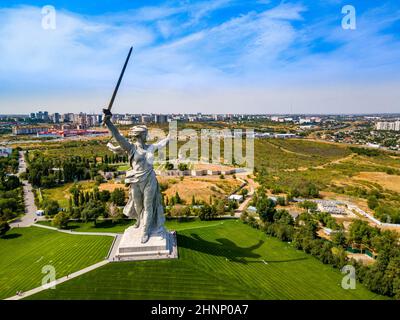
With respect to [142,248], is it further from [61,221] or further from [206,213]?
[61,221]

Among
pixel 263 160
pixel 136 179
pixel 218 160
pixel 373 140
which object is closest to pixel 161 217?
pixel 136 179

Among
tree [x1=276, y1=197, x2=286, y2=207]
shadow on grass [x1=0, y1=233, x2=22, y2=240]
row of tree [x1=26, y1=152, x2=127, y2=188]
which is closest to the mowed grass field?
shadow on grass [x1=0, y1=233, x2=22, y2=240]

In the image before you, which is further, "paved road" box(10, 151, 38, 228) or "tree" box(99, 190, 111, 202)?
"tree" box(99, 190, 111, 202)

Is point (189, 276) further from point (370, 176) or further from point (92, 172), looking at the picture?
point (370, 176)

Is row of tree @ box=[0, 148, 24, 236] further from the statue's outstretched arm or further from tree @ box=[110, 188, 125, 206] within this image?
the statue's outstretched arm

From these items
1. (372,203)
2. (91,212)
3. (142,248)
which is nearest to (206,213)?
(91,212)

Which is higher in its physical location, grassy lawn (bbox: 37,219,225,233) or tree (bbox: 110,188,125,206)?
tree (bbox: 110,188,125,206)

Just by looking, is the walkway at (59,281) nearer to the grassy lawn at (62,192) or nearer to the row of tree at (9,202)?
the row of tree at (9,202)
